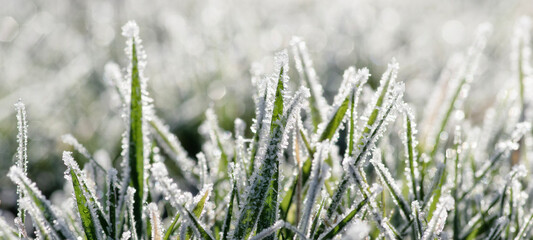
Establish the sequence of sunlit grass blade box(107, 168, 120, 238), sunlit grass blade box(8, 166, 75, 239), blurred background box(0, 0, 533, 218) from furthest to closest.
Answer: blurred background box(0, 0, 533, 218) < sunlit grass blade box(107, 168, 120, 238) < sunlit grass blade box(8, 166, 75, 239)

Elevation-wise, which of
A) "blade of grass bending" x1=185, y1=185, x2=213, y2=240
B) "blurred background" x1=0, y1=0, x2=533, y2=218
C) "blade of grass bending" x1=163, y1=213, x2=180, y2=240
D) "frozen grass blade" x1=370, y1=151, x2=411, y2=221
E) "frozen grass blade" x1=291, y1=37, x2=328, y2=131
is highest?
"blurred background" x1=0, y1=0, x2=533, y2=218

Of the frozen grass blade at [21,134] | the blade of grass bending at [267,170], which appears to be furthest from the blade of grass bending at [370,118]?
the frozen grass blade at [21,134]

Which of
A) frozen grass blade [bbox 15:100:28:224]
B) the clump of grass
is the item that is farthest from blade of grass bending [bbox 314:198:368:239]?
frozen grass blade [bbox 15:100:28:224]

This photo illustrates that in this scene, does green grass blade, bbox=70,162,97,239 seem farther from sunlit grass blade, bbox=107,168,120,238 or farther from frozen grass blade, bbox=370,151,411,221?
frozen grass blade, bbox=370,151,411,221

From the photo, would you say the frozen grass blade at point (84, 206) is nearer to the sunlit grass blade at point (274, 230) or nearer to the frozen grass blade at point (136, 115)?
the frozen grass blade at point (136, 115)

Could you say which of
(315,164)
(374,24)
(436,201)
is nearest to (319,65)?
(374,24)

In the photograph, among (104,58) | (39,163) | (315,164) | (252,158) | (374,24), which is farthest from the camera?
(374,24)

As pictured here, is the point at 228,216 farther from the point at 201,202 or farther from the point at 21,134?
the point at 21,134

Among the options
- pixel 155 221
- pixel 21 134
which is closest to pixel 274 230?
pixel 155 221

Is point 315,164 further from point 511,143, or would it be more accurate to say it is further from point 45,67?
point 45,67
